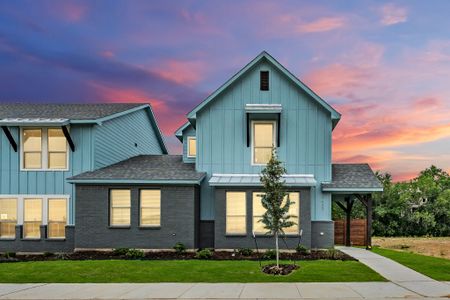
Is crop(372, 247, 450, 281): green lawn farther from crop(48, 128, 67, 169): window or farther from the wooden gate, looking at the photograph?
crop(48, 128, 67, 169): window

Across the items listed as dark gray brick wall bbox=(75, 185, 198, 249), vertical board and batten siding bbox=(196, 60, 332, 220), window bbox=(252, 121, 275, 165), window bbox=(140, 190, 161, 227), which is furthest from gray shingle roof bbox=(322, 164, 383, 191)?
window bbox=(140, 190, 161, 227)

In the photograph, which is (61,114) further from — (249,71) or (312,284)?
(312,284)

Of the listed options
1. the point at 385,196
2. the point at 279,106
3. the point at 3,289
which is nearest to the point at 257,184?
the point at 279,106

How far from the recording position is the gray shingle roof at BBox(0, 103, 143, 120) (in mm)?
24969

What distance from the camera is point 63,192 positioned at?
24.1 meters

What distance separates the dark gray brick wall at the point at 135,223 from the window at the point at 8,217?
13.6 feet

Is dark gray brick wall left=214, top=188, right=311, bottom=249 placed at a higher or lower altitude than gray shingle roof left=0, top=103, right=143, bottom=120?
lower

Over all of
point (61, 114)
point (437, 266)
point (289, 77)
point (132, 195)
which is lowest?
point (437, 266)

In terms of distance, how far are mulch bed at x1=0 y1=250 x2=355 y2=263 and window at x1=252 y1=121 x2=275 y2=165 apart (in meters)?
5.12

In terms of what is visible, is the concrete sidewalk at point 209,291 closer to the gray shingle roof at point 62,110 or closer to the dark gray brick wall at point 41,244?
the dark gray brick wall at point 41,244

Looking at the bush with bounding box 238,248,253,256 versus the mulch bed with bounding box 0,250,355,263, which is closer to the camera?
the mulch bed with bounding box 0,250,355,263

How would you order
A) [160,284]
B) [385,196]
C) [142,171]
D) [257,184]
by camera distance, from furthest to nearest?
[385,196], [142,171], [257,184], [160,284]

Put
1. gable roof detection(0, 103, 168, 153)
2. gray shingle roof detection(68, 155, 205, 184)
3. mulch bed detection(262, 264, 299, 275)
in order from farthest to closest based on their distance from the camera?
gable roof detection(0, 103, 168, 153)
gray shingle roof detection(68, 155, 205, 184)
mulch bed detection(262, 264, 299, 275)

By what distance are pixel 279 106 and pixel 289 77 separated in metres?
1.62
